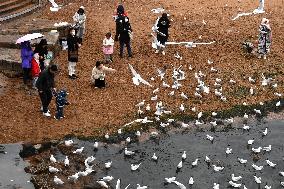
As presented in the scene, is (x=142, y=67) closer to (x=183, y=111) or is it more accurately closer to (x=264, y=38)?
(x=183, y=111)

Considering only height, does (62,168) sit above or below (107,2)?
below

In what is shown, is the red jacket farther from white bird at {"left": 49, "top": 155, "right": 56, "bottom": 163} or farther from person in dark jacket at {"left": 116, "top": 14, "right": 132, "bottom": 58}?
person in dark jacket at {"left": 116, "top": 14, "right": 132, "bottom": 58}

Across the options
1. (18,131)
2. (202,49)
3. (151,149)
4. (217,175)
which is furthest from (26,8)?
(217,175)

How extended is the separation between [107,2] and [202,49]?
805cm

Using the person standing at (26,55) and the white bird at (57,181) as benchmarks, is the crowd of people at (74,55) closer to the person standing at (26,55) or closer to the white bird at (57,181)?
the person standing at (26,55)

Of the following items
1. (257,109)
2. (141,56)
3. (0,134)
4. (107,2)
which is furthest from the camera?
(107,2)

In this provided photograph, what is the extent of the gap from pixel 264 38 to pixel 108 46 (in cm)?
650

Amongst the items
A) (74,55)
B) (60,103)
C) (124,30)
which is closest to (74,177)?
(60,103)

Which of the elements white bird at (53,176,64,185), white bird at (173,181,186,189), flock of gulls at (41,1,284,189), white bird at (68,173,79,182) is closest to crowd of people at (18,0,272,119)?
flock of gulls at (41,1,284,189)

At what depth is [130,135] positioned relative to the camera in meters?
15.5

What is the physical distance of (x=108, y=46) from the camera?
65.0ft

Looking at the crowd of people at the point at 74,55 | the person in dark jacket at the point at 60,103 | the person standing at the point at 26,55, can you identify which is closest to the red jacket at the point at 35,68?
the crowd of people at the point at 74,55

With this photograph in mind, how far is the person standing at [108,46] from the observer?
19734 mm

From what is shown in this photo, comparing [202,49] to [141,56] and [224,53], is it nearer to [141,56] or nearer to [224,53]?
[224,53]
